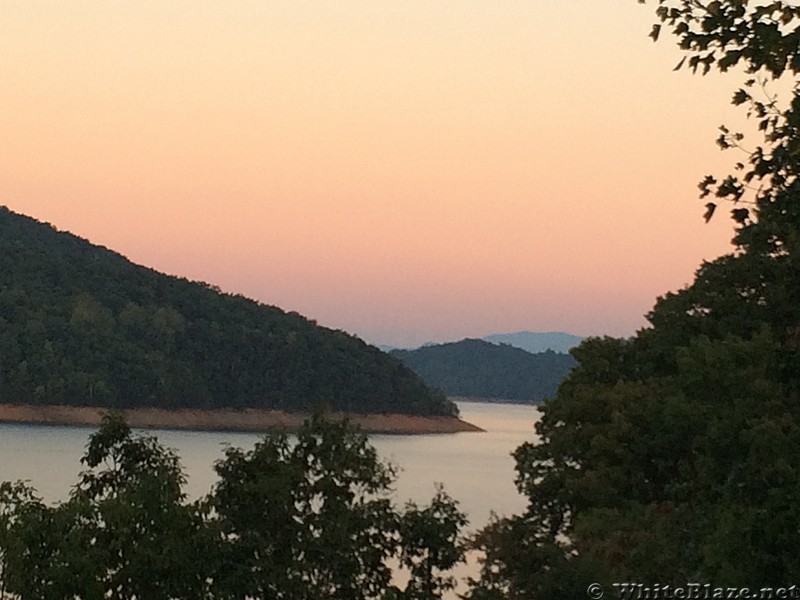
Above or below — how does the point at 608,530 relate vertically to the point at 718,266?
below

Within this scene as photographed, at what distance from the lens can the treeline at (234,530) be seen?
15.6m

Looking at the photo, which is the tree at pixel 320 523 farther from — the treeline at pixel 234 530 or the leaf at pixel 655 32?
the leaf at pixel 655 32

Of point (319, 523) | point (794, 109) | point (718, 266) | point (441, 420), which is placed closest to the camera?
point (794, 109)

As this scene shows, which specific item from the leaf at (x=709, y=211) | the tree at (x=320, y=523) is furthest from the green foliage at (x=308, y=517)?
the leaf at (x=709, y=211)

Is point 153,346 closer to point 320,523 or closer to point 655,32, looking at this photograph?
point 320,523

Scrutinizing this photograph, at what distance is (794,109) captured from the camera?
999 centimetres

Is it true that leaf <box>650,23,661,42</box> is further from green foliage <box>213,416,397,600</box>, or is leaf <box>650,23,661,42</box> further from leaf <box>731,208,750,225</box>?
green foliage <box>213,416,397,600</box>

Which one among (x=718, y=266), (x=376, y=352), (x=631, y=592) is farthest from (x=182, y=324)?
(x=631, y=592)

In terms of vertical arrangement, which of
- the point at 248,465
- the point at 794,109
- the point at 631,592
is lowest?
the point at 631,592

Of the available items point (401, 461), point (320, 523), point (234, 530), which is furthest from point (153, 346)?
point (320, 523)

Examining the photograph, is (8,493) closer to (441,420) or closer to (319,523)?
(319,523)

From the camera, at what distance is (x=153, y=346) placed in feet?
513

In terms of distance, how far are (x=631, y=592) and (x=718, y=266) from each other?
41.7ft

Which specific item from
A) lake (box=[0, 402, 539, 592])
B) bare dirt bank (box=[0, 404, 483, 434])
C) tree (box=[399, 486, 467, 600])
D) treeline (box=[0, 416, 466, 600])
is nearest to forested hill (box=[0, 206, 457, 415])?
bare dirt bank (box=[0, 404, 483, 434])
